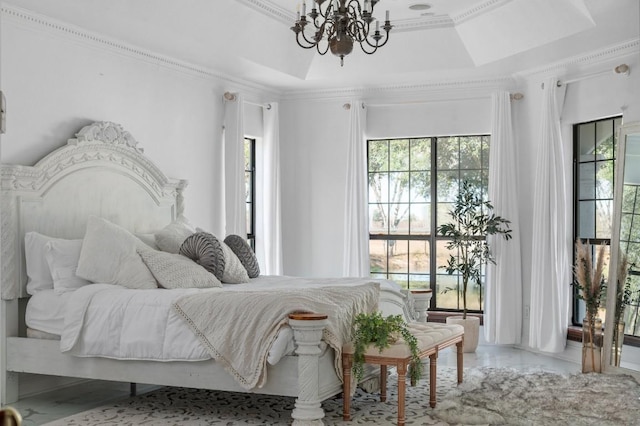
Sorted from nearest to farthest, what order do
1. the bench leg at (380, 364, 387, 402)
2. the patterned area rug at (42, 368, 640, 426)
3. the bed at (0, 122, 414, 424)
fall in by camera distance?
the bed at (0, 122, 414, 424)
the patterned area rug at (42, 368, 640, 426)
the bench leg at (380, 364, 387, 402)

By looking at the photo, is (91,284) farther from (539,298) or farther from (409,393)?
(539,298)

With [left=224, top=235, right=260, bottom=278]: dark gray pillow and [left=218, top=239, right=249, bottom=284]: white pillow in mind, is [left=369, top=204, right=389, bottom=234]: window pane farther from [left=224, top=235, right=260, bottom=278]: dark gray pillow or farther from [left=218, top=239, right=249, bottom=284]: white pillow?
[left=218, top=239, right=249, bottom=284]: white pillow

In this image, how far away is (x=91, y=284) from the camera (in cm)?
492

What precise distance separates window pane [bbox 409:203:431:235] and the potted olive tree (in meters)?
0.41

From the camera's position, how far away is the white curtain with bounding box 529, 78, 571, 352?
6.85 metres

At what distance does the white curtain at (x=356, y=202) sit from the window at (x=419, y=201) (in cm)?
33

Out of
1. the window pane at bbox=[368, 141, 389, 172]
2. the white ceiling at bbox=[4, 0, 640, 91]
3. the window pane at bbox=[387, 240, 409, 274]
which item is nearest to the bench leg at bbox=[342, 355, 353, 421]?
the white ceiling at bbox=[4, 0, 640, 91]

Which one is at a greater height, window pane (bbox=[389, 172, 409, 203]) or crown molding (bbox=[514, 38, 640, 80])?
crown molding (bbox=[514, 38, 640, 80])

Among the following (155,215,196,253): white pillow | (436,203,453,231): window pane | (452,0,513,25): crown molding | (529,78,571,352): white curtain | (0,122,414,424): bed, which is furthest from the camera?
(436,203,453,231): window pane

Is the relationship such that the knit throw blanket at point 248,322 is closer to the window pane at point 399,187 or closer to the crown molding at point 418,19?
the crown molding at point 418,19

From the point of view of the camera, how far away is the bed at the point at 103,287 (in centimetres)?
413

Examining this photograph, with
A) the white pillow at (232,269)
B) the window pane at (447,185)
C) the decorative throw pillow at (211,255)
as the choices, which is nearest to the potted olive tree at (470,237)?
the window pane at (447,185)

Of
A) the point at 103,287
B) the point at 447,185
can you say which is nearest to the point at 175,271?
the point at 103,287

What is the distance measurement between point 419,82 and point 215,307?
14.1 feet
